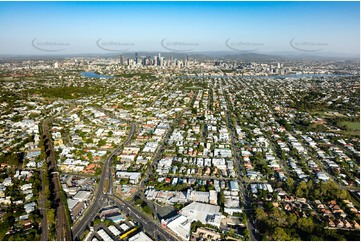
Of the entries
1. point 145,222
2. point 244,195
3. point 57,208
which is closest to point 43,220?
point 57,208

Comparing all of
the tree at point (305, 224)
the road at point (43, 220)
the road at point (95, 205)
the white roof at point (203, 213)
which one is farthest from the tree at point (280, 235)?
the road at point (43, 220)

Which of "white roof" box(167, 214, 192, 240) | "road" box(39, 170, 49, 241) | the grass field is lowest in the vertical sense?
"road" box(39, 170, 49, 241)

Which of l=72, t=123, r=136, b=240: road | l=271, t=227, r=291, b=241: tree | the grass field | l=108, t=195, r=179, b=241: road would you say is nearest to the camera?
l=271, t=227, r=291, b=241: tree

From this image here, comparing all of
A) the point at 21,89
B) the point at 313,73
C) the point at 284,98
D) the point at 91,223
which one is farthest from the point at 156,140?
the point at 313,73

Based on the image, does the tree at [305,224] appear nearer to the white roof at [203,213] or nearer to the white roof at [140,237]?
the white roof at [203,213]

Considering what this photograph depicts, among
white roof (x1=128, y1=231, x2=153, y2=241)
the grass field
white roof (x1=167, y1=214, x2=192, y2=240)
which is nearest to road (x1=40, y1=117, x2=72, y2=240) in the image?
white roof (x1=128, y1=231, x2=153, y2=241)

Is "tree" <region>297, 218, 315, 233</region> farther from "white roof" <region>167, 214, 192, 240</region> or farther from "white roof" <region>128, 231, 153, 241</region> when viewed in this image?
"white roof" <region>128, 231, 153, 241</region>

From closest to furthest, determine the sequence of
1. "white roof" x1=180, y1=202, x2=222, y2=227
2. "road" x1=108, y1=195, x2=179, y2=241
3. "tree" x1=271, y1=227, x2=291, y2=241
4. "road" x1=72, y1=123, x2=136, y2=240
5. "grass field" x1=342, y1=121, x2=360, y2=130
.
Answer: "tree" x1=271, y1=227, x2=291, y2=241 < "road" x1=108, y1=195, x2=179, y2=241 < "road" x1=72, y1=123, x2=136, y2=240 < "white roof" x1=180, y1=202, x2=222, y2=227 < "grass field" x1=342, y1=121, x2=360, y2=130

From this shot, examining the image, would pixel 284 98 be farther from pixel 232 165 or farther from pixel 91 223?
pixel 91 223

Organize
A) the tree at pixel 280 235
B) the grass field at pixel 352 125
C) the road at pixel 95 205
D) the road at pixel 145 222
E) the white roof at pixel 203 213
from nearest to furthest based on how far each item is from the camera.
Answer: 1. the tree at pixel 280 235
2. the road at pixel 145 222
3. the road at pixel 95 205
4. the white roof at pixel 203 213
5. the grass field at pixel 352 125

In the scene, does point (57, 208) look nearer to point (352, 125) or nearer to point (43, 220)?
point (43, 220)

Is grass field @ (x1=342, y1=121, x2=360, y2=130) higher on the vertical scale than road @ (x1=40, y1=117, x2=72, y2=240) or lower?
higher
